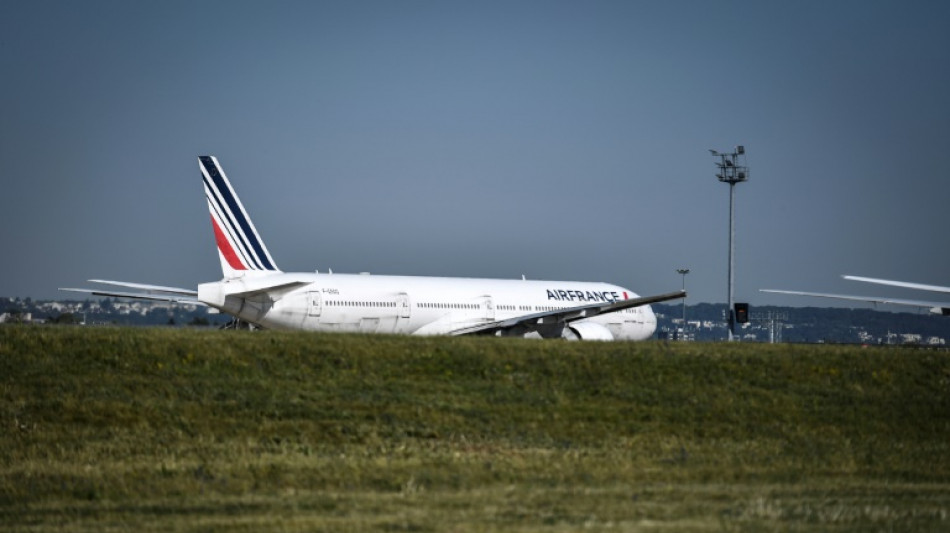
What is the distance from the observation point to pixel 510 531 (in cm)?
1633

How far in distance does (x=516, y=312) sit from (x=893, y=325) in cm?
6668

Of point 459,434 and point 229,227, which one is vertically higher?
point 229,227

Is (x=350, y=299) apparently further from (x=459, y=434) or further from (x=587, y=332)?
(x=459, y=434)

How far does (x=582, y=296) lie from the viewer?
57.6 m

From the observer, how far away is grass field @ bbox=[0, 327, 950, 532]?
1812 centimetres

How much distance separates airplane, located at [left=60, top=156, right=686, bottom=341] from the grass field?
1409 cm

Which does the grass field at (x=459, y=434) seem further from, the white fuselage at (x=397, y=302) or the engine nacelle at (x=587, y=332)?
the engine nacelle at (x=587, y=332)

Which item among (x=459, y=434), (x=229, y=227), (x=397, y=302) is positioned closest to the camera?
(x=459, y=434)

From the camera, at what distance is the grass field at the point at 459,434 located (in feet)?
59.5

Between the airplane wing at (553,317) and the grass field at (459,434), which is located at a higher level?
the airplane wing at (553,317)

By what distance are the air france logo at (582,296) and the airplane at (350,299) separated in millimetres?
2172

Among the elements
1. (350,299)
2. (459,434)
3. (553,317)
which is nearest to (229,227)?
(350,299)

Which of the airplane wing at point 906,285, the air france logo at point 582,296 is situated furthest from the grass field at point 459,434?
the air france logo at point 582,296

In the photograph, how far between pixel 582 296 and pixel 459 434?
3360 cm
